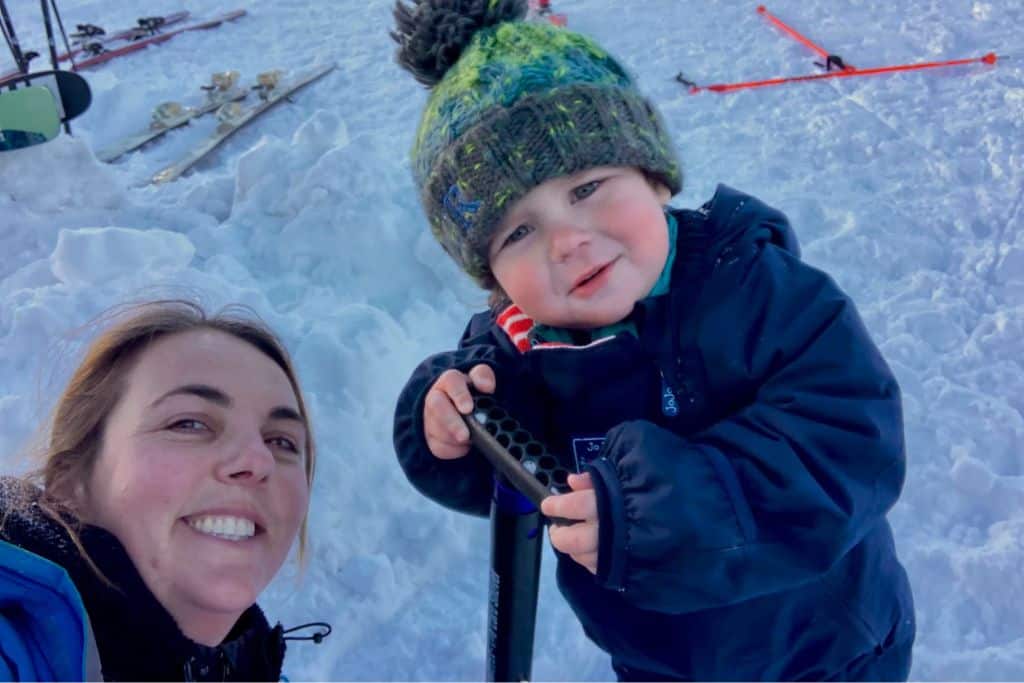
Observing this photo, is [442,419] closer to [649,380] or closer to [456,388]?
[456,388]

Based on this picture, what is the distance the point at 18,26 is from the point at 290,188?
6.03 meters

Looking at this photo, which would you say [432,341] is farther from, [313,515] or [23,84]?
[23,84]

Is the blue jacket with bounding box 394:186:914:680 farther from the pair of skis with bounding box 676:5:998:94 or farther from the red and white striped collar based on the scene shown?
the pair of skis with bounding box 676:5:998:94

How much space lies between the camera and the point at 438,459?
72.9 inches

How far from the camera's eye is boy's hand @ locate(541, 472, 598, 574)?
140cm

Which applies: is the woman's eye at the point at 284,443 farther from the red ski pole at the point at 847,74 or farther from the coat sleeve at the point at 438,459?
the red ski pole at the point at 847,74

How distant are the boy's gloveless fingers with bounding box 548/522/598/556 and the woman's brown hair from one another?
2.80 feet

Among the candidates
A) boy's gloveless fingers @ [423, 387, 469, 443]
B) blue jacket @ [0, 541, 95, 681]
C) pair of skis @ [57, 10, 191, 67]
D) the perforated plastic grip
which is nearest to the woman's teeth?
blue jacket @ [0, 541, 95, 681]

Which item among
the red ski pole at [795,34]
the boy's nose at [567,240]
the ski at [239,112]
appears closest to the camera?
the boy's nose at [567,240]

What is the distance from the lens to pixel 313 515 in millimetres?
2875

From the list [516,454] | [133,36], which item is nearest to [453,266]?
[516,454]

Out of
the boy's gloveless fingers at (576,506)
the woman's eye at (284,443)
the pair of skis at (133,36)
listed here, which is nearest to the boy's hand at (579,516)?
the boy's gloveless fingers at (576,506)

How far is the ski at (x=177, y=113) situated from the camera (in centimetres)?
564

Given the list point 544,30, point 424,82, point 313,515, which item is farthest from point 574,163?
point 313,515
